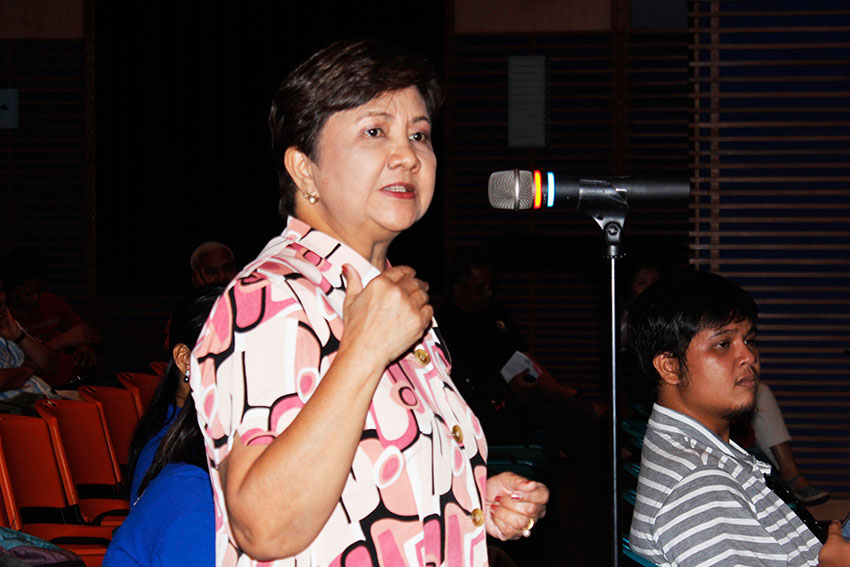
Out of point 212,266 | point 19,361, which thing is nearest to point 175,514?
point 19,361

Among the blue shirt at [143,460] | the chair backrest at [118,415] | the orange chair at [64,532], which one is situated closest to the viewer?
the blue shirt at [143,460]

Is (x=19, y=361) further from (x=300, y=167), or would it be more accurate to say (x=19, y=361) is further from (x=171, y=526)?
(x=300, y=167)

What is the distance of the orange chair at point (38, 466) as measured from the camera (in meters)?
3.46

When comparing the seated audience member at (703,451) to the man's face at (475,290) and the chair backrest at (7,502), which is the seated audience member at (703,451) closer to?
the chair backrest at (7,502)

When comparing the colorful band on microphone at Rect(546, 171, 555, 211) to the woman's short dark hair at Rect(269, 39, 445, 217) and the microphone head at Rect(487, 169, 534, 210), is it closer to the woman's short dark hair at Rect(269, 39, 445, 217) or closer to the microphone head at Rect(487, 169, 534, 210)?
the microphone head at Rect(487, 169, 534, 210)

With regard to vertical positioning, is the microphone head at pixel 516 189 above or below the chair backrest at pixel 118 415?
above

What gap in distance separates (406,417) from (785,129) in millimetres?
4148

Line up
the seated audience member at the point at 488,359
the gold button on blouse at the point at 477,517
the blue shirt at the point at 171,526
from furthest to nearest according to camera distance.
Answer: the seated audience member at the point at 488,359
the blue shirt at the point at 171,526
the gold button on blouse at the point at 477,517

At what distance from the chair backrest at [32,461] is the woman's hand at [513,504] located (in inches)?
99.7

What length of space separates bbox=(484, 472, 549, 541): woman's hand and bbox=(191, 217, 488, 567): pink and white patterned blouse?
163 mm

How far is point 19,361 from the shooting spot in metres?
5.41

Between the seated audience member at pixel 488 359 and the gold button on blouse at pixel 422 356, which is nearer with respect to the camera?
the gold button on blouse at pixel 422 356

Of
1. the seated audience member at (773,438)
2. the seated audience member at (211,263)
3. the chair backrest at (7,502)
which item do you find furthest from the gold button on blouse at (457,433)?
the seated audience member at (211,263)

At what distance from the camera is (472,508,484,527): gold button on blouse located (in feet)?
4.41
